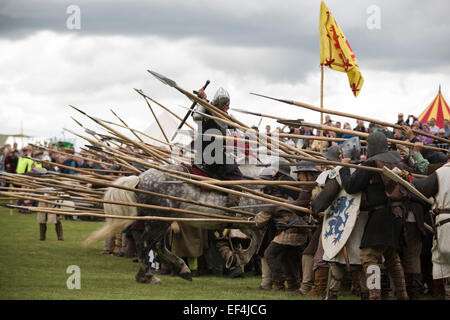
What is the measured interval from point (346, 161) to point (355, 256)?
1.01 metres

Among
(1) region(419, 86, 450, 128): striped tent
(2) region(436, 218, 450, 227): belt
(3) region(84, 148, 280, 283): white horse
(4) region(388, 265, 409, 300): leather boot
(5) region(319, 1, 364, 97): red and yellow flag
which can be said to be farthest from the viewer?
(1) region(419, 86, 450, 128): striped tent

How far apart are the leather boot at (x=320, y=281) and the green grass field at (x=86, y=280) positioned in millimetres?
237

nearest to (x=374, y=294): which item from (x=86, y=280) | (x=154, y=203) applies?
(x=154, y=203)

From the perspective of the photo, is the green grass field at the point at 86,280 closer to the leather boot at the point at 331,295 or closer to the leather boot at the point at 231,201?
the leather boot at the point at 331,295

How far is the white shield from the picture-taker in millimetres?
7320

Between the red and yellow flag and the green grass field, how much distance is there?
2847 mm

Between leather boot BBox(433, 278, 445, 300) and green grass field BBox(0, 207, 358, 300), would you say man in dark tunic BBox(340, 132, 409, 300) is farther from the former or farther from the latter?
green grass field BBox(0, 207, 358, 300)

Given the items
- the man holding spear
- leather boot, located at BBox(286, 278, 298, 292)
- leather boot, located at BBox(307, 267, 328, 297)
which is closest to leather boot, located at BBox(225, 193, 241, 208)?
the man holding spear

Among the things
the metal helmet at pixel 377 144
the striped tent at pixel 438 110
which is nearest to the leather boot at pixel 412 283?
the metal helmet at pixel 377 144

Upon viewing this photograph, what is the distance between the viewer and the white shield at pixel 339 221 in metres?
7.32

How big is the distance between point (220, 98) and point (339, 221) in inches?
108

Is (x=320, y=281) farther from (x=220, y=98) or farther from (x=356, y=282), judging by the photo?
(x=220, y=98)

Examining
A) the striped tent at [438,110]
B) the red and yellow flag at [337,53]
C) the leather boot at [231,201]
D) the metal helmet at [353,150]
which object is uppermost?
the striped tent at [438,110]
